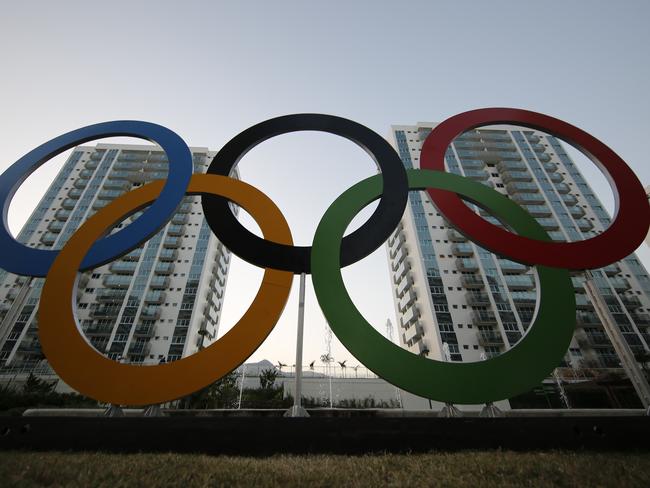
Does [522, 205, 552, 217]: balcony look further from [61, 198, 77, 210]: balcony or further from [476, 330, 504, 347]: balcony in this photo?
[61, 198, 77, 210]: balcony

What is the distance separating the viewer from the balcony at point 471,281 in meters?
43.5

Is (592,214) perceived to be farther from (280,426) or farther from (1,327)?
(1,327)

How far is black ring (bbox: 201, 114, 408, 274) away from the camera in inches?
355

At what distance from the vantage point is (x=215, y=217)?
9820 mm

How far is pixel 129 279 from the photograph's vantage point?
156ft

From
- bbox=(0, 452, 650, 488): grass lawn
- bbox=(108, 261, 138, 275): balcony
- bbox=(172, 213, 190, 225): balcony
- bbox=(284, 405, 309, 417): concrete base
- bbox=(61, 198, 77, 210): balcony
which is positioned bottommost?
bbox=(0, 452, 650, 488): grass lawn

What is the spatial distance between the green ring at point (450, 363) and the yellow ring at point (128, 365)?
3.69 ft

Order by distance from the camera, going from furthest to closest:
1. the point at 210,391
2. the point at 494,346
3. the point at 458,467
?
1. the point at 494,346
2. the point at 210,391
3. the point at 458,467

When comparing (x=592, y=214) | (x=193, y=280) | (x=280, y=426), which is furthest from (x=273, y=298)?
(x=592, y=214)

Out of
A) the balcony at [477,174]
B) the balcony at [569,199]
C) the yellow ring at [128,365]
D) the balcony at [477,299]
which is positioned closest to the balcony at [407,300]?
the balcony at [477,299]

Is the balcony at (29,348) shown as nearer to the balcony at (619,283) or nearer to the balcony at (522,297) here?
the balcony at (522,297)

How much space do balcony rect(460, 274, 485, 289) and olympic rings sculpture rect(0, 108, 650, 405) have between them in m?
35.0

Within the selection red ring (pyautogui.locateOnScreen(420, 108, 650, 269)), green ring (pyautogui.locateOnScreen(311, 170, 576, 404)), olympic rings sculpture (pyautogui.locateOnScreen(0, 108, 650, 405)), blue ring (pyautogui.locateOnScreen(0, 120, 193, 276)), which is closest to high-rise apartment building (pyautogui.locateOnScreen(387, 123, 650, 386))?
red ring (pyautogui.locateOnScreen(420, 108, 650, 269))

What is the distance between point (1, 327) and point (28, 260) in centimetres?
187
